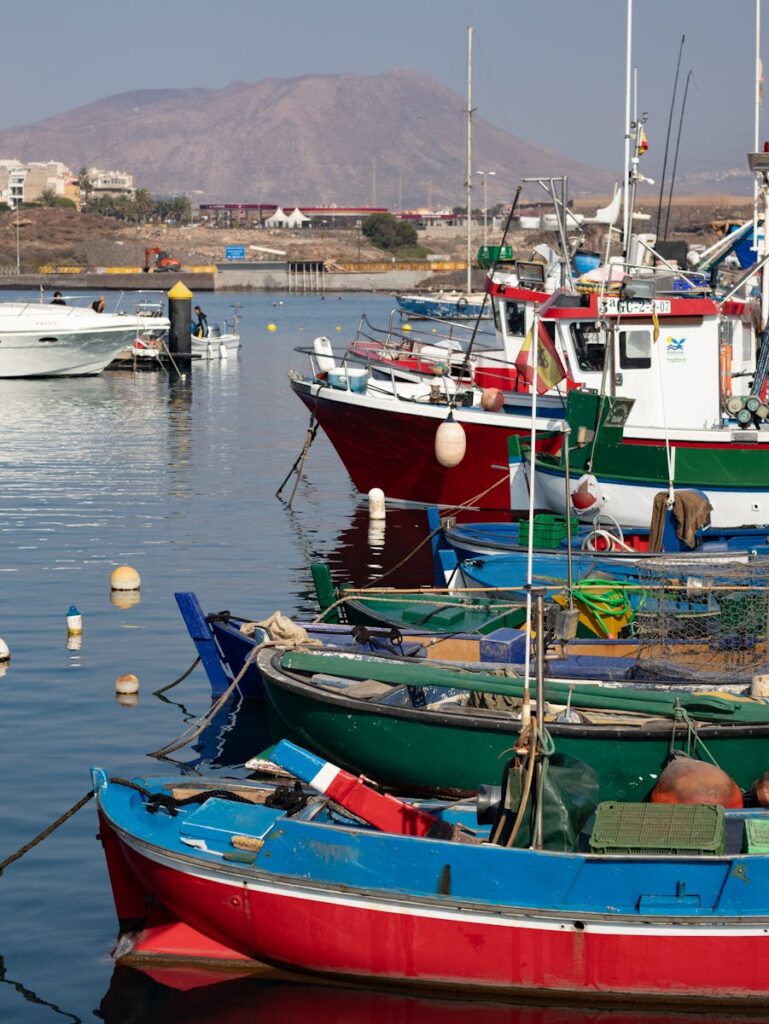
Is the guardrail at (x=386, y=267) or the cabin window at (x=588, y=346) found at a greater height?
the guardrail at (x=386, y=267)

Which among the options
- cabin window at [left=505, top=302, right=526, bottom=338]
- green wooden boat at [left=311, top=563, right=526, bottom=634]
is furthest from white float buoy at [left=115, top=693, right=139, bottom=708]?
cabin window at [left=505, top=302, right=526, bottom=338]

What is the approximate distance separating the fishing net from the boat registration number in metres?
8.39

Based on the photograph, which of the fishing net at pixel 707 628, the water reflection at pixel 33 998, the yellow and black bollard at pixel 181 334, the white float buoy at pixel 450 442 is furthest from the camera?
the yellow and black bollard at pixel 181 334

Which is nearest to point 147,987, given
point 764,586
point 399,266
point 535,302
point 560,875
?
point 560,875

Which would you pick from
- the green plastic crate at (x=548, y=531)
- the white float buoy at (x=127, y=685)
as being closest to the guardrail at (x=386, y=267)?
the green plastic crate at (x=548, y=531)

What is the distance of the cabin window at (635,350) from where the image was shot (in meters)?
22.4

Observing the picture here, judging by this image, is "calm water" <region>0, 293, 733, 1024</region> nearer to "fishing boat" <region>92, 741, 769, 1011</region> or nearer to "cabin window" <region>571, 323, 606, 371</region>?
"fishing boat" <region>92, 741, 769, 1011</region>

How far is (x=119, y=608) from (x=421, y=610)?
505cm

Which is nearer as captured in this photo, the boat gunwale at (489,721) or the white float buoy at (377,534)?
the boat gunwale at (489,721)

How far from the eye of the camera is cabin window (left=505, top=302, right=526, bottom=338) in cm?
2636

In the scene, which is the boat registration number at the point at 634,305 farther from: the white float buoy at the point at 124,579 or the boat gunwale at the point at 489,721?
the boat gunwale at the point at 489,721

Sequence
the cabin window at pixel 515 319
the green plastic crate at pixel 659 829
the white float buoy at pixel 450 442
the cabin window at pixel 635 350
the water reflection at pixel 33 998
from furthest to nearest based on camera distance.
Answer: the cabin window at pixel 515 319 → the white float buoy at pixel 450 442 → the cabin window at pixel 635 350 → the water reflection at pixel 33 998 → the green plastic crate at pixel 659 829

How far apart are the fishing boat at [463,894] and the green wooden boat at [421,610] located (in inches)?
192

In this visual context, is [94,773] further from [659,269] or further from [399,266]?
[399,266]
